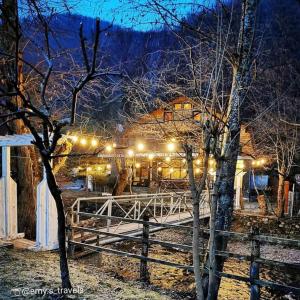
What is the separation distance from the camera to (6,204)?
8844mm

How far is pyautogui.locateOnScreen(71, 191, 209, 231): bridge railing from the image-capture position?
36.6 feet

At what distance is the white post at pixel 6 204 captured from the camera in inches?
346

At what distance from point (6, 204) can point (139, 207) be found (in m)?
5.25

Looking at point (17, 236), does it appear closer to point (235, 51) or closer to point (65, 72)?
point (65, 72)

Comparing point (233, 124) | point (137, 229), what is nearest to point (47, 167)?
point (233, 124)

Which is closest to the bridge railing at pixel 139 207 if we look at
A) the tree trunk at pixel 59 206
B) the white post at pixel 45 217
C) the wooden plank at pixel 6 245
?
the white post at pixel 45 217

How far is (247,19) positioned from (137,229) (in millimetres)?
8228

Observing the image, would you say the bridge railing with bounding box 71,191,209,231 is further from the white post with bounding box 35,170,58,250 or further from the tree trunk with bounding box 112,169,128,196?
the white post with bounding box 35,170,58,250

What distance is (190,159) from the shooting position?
3412 millimetres

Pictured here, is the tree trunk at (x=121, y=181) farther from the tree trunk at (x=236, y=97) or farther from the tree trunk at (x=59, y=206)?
the tree trunk at (x=59, y=206)

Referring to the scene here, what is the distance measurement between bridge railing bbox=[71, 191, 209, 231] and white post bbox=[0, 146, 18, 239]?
5.67 ft

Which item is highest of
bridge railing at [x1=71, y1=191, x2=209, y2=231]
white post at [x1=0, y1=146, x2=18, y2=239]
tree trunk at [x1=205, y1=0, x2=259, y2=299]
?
tree trunk at [x1=205, y1=0, x2=259, y2=299]

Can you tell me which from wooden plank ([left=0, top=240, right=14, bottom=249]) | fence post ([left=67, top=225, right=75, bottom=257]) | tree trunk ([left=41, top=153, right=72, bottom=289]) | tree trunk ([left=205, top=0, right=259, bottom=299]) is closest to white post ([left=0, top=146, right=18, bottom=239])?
wooden plank ([left=0, top=240, right=14, bottom=249])

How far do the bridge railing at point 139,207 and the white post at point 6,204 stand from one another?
68.0 inches
